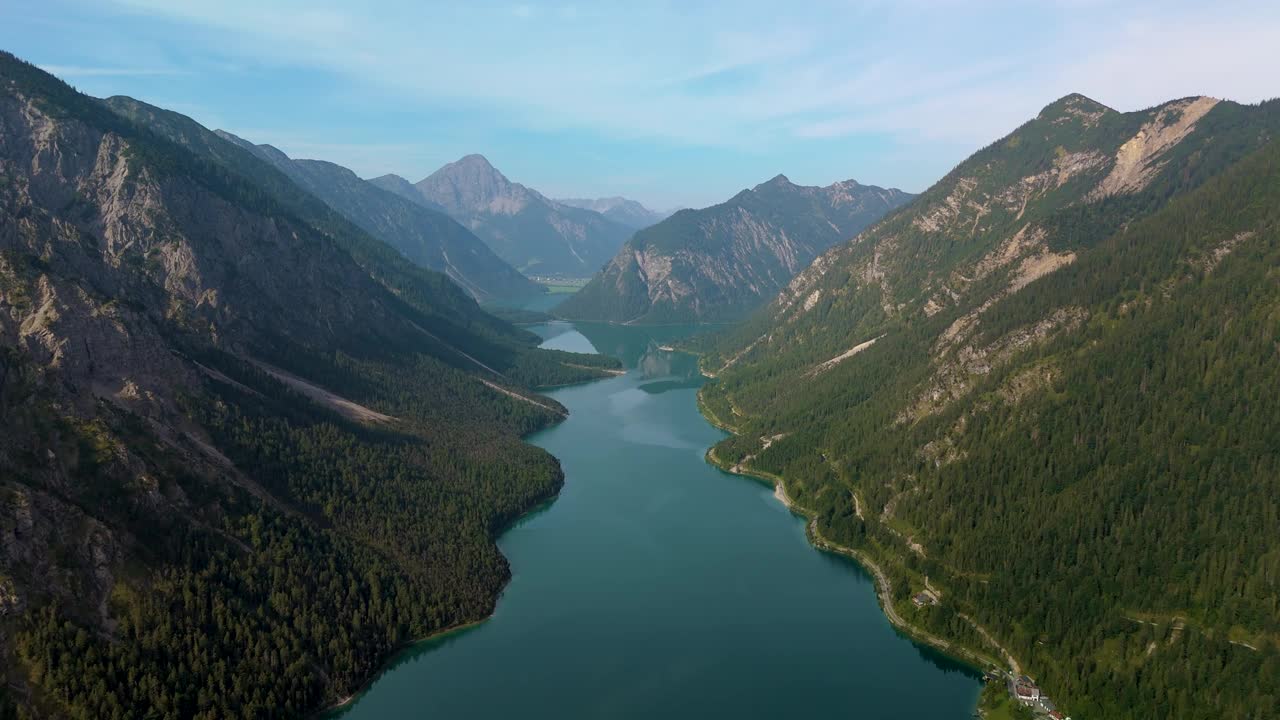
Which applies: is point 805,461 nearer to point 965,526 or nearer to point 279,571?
point 965,526

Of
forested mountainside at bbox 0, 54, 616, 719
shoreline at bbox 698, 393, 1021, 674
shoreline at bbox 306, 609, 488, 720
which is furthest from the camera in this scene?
shoreline at bbox 698, 393, 1021, 674

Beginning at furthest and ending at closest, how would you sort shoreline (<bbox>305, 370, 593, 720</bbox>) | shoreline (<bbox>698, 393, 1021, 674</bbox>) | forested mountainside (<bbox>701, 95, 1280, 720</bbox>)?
shoreline (<bbox>698, 393, 1021, 674</bbox>) < forested mountainside (<bbox>701, 95, 1280, 720</bbox>) < shoreline (<bbox>305, 370, 593, 720</bbox>)

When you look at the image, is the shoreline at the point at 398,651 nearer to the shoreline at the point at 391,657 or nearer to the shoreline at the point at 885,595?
the shoreline at the point at 391,657

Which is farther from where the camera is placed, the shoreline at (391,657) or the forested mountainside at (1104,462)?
the forested mountainside at (1104,462)

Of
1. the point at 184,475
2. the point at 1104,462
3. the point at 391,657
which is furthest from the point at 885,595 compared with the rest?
the point at 184,475

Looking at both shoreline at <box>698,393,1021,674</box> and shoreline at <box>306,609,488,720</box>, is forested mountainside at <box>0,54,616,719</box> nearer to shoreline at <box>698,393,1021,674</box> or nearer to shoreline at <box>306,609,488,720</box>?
shoreline at <box>306,609,488,720</box>

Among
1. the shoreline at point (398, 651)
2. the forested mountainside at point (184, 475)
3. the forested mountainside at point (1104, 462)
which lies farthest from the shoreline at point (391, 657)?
the forested mountainside at point (1104, 462)

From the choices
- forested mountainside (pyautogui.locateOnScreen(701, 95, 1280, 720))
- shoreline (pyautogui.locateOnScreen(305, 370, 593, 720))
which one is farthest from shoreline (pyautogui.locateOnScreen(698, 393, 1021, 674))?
shoreline (pyautogui.locateOnScreen(305, 370, 593, 720))
